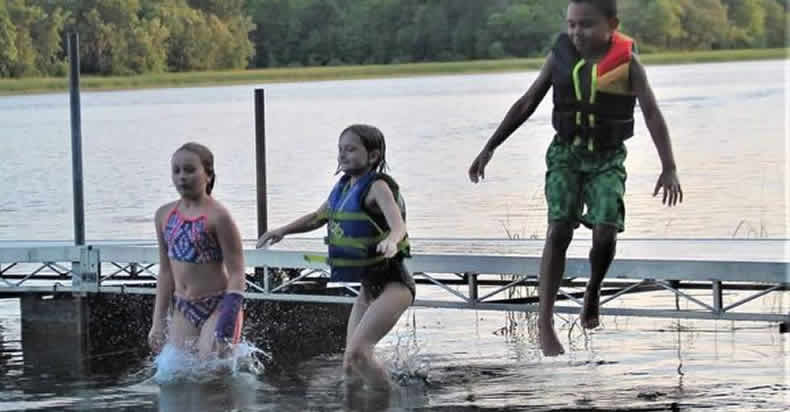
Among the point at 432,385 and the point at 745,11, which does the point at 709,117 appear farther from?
the point at 432,385

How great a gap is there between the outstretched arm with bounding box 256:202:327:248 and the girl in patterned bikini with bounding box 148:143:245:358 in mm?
197

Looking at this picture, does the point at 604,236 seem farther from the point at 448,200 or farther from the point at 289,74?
the point at 289,74

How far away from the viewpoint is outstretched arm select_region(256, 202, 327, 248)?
8750 millimetres

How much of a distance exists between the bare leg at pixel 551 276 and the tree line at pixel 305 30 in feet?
58.3

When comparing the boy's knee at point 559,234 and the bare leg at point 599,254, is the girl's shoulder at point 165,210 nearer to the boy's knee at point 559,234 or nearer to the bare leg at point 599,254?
the boy's knee at point 559,234

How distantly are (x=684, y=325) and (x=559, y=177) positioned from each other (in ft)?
22.6

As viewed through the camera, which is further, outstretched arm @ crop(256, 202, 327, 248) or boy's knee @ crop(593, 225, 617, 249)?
outstretched arm @ crop(256, 202, 327, 248)

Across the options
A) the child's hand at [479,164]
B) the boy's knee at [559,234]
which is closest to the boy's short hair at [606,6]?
the child's hand at [479,164]

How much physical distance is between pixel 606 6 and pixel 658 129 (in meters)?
0.59

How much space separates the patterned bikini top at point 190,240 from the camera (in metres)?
8.91

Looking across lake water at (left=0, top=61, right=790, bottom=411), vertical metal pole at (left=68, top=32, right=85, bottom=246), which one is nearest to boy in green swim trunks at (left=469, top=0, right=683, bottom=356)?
lake water at (left=0, top=61, right=790, bottom=411)

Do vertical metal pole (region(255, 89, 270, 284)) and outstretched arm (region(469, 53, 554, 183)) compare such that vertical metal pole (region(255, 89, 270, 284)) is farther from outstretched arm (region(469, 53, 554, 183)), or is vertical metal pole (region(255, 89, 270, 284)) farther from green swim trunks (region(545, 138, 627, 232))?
green swim trunks (region(545, 138, 627, 232))

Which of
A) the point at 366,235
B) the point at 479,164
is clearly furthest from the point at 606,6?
the point at 366,235

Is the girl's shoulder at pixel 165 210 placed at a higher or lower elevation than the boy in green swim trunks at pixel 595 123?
lower
